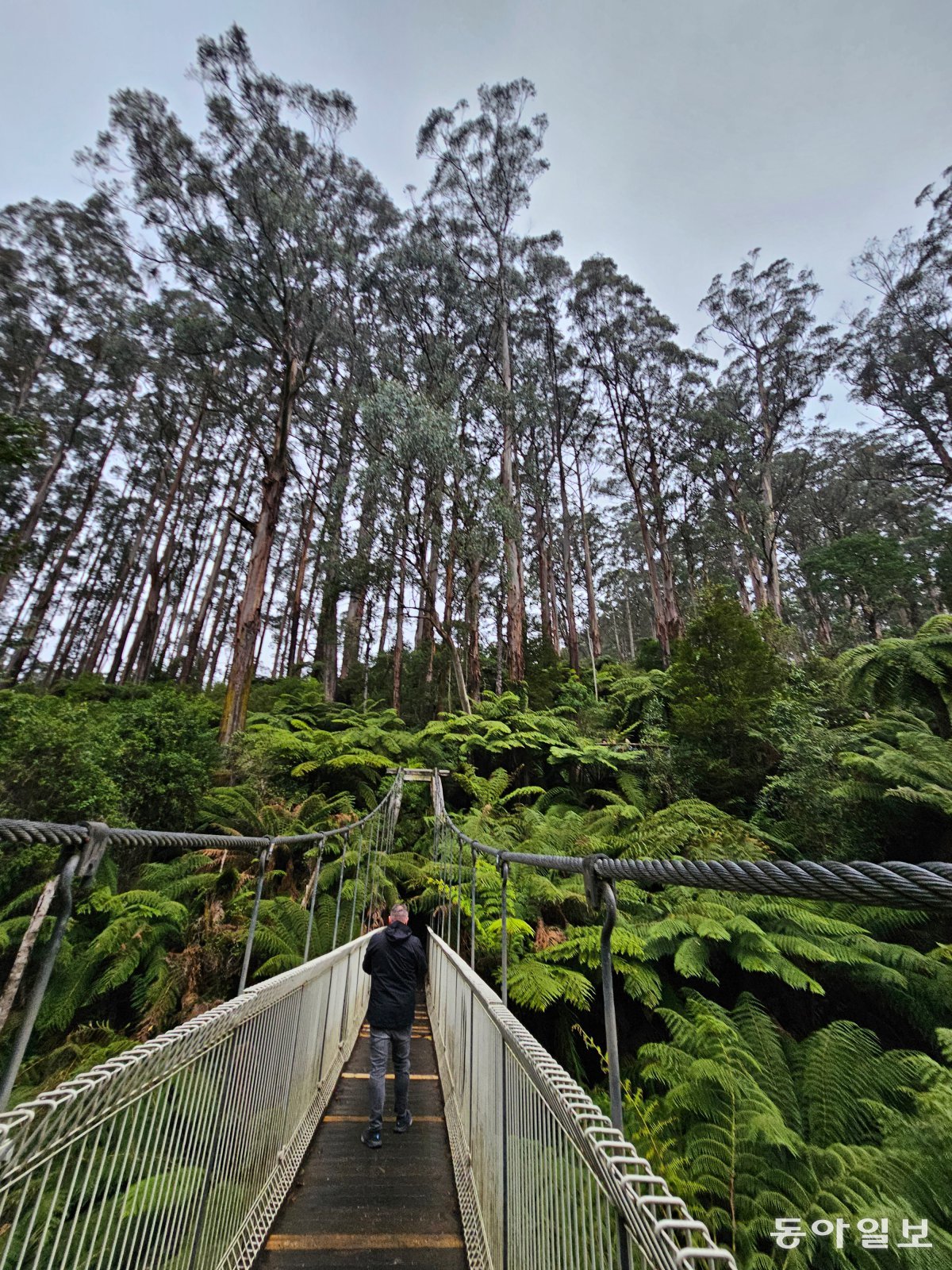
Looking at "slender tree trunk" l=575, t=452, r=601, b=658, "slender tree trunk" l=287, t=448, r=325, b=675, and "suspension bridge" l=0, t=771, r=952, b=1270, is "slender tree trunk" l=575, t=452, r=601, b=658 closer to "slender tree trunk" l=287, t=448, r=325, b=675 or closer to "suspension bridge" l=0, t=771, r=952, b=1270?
"slender tree trunk" l=287, t=448, r=325, b=675

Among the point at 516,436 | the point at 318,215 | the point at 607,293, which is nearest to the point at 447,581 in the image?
the point at 516,436

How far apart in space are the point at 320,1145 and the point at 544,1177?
2.68 metres

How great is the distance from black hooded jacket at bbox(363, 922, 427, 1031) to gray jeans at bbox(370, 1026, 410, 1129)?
0.05 metres

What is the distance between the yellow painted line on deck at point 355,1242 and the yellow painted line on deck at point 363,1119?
129 cm

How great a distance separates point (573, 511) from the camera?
2533 centimetres

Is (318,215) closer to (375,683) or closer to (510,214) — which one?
(510,214)

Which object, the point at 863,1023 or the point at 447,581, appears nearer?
the point at 863,1023

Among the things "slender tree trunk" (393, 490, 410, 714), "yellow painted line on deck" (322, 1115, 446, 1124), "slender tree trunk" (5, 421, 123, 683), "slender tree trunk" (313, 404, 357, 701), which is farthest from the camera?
"slender tree trunk" (5, 421, 123, 683)

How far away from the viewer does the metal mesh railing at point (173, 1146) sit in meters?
0.95

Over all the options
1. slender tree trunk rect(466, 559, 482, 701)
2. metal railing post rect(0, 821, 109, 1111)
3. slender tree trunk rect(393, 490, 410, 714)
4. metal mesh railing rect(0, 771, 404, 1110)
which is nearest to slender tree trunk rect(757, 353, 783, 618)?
slender tree trunk rect(466, 559, 482, 701)

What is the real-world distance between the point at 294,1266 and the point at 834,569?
22.1 m

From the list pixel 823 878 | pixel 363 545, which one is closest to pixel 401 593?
pixel 363 545

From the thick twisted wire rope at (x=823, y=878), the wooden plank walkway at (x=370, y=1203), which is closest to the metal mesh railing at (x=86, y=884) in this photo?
the wooden plank walkway at (x=370, y=1203)

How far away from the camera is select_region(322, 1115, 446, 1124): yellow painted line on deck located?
3373 mm
